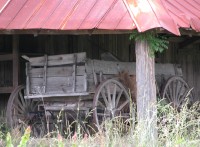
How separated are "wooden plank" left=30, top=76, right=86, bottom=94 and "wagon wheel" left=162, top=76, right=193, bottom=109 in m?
2.32

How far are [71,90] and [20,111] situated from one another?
1.81 metres

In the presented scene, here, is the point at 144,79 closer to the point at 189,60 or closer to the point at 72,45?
the point at 72,45

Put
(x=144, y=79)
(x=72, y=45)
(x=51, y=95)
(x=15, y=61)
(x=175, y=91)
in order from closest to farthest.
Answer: (x=144, y=79) → (x=51, y=95) → (x=15, y=61) → (x=175, y=91) → (x=72, y=45)

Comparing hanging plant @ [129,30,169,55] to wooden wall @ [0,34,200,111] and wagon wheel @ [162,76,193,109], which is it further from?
wooden wall @ [0,34,200,111]

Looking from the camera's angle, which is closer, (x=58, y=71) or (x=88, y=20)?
(x=88, y=20)

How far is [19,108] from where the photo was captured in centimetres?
1041

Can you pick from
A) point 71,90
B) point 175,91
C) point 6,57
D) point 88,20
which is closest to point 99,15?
point 88,20

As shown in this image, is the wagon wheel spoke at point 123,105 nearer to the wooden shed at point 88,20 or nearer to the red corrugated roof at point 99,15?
the wooden shed at point 88,20

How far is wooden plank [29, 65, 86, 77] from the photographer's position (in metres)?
9.12

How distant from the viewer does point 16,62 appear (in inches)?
420

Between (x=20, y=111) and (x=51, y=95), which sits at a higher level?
(x=51, y=95)

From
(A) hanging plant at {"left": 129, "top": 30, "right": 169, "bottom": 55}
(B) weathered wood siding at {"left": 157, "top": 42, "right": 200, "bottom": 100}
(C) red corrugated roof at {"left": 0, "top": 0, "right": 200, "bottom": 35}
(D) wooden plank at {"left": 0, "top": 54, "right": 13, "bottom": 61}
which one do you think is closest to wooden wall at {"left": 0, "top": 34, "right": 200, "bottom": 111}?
(D) wooden plank at {"left": 0, "top": 54, "right": 13, "bottom": 61}

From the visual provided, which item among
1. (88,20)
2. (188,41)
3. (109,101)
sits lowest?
(109,101)

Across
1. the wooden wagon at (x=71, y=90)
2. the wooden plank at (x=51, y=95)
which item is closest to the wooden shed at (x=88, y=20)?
the wooden wagon at (x=71, y=90)
